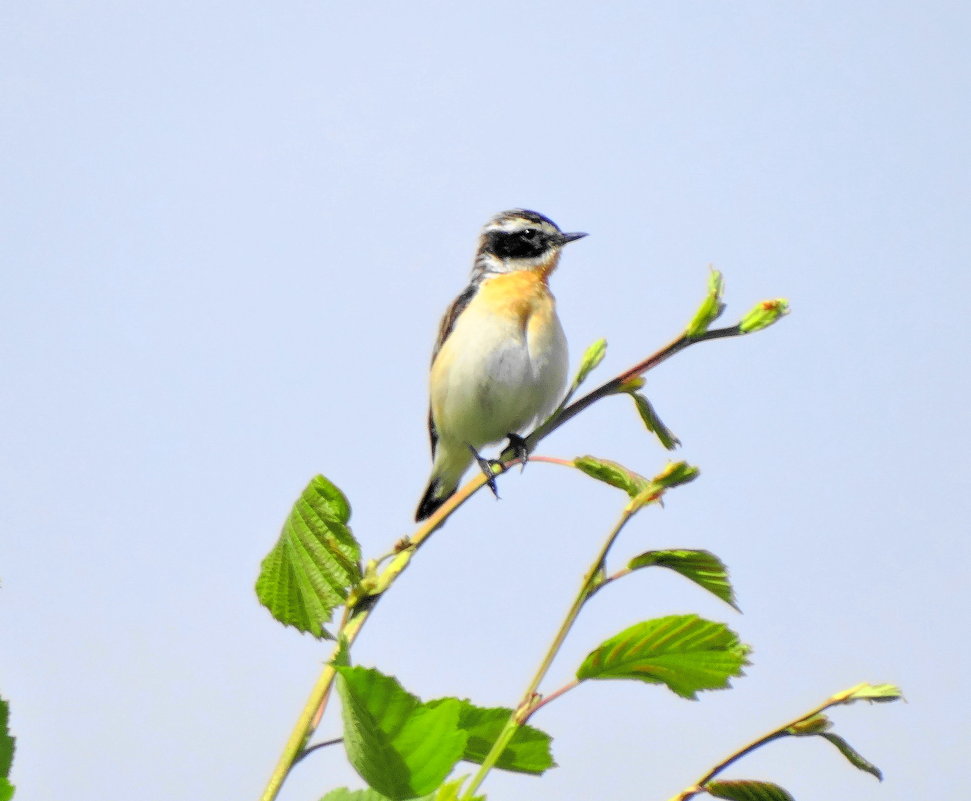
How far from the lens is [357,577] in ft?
5.53

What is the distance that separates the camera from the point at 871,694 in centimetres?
148

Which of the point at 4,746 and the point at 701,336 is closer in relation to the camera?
the point at 4,746

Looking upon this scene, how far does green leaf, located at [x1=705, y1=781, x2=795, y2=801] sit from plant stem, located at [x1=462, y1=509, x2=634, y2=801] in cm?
25

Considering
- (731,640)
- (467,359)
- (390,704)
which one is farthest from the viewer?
(467,359)

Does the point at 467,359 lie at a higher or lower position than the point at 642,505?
higher

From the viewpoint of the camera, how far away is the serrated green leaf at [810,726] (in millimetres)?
1512

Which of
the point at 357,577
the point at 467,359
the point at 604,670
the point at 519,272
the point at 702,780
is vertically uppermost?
the point at 519,272

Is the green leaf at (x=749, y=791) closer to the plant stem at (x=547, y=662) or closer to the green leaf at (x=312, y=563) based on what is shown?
the plant stem at (x=547, y=662)

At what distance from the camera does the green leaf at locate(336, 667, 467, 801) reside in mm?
1400

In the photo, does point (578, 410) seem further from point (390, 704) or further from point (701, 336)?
point (390, 704)

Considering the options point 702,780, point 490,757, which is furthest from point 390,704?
point 702,780

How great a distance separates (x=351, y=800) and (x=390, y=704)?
0.14 m

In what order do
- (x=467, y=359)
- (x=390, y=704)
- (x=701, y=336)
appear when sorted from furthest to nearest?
(x=467, y=359) < (x=701, y=336) < (x=390, y=704)

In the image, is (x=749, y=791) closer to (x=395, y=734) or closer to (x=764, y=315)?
(x=395, y=734)
